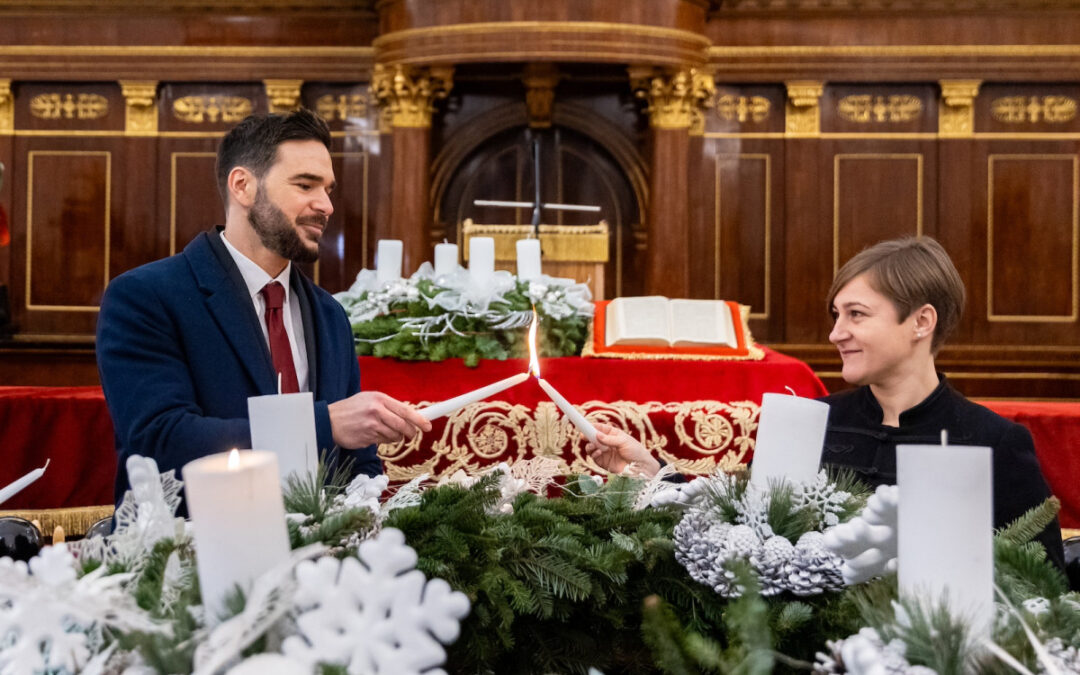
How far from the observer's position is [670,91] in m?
7.41

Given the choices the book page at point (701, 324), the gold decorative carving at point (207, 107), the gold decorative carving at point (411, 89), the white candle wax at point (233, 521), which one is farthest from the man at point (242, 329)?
the gold decorative carving at point (207, 107)

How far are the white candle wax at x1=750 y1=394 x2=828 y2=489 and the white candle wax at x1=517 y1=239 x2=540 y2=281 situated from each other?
3.09 meters

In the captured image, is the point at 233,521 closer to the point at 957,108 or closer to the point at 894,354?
the point at 894,354

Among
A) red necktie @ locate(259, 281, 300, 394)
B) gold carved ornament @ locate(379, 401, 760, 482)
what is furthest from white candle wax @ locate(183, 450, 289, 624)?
gold carved ornament @ locate(379, 401, 760, 482)

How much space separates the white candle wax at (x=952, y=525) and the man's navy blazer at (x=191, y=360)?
124 centimetres

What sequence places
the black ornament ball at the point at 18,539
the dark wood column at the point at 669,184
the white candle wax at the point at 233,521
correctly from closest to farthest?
the white candle wax at the point at 233,521 < the black ornament ball at the point at 18,539 < the dark wood column at the point at 669,184

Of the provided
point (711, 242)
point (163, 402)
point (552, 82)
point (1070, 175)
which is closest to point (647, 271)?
point (711, 242)

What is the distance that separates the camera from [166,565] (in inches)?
40.0

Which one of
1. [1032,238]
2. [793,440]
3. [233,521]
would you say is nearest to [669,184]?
[1032,238]

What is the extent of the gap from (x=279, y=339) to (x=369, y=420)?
0.55m

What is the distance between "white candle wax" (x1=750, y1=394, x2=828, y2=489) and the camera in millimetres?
1189

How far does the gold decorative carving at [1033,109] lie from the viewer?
25.6ft

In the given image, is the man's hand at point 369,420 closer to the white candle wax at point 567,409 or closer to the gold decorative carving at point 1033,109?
the white candle wax at point 567,409

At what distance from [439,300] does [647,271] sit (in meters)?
3.91
